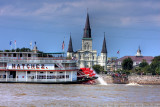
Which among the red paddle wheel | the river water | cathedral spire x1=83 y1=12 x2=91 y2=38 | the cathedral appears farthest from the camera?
the cathedral

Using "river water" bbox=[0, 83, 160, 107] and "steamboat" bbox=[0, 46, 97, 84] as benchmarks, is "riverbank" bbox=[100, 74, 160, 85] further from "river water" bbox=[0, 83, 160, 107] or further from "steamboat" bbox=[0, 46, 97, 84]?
"river water" bbox=[0, 83, 160, 107]

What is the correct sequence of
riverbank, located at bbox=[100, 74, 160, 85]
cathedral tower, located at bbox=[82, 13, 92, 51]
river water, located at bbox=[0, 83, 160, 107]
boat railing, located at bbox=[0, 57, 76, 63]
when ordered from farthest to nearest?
cathedral tower, located at bbox=[82, 13, 92, 51], riverbank, located at bbox=[100, 74, 160, 85], boat railing, located at bbox=[0, 57, 76, 63], river water, located at bbox=[0, 83, 160, 107]

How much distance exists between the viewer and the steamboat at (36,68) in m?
64.1

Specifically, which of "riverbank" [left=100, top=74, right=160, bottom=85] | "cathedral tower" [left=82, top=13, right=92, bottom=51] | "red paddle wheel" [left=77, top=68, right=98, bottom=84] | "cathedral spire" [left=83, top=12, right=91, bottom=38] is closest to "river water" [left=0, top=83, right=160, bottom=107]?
"red paddle wheel" [left=77, top=68, right=98, bottom=84]

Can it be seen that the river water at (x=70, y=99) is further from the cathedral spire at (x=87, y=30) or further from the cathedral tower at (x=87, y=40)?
the cathedral tower at (x=87, y=40)

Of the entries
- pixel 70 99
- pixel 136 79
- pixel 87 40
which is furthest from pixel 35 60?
pixel 87 40

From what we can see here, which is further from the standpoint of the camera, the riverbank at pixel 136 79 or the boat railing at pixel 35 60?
the riverbank at pixel 136 79

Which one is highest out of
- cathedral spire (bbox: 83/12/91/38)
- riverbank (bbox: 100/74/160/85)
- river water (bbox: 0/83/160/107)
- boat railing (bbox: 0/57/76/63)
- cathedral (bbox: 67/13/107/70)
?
cathedral spire (bbox: 83/12/91/38)

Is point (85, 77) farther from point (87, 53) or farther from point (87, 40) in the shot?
point (87, 53)

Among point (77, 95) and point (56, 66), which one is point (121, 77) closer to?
point (56, 66)

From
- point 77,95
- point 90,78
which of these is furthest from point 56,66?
point 77,95

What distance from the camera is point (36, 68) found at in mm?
64312

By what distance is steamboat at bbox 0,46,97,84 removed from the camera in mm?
64062

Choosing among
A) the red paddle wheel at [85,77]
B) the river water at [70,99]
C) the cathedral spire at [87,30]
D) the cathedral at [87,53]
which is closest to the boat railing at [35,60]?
the red paddle wheel at [85,77]
